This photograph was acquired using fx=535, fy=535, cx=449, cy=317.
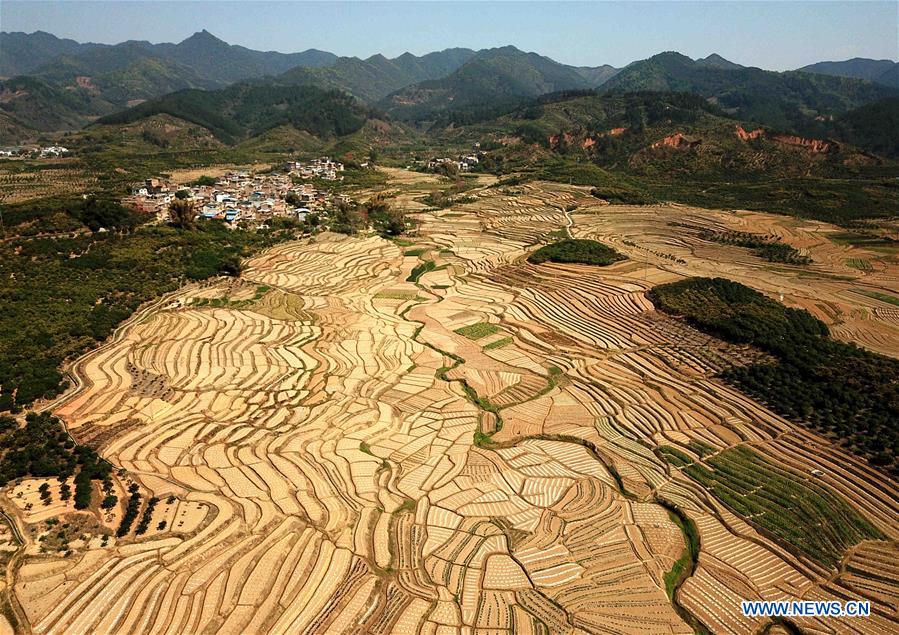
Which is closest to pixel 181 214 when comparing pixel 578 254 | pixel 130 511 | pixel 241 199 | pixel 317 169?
pixel 241 199

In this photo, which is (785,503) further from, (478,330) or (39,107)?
(39,107)

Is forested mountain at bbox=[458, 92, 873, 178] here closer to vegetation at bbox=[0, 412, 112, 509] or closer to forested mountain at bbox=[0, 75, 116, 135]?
vegetation at bbox=[0, 412, 112, 509]

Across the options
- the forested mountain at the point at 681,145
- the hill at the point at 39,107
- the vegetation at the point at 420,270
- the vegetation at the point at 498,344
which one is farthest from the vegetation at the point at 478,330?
→ the hill at the point at 39,107

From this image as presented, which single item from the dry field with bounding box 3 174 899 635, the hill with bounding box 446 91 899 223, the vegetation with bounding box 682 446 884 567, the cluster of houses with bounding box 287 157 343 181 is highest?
the hill with bounding box 446 91 899 223

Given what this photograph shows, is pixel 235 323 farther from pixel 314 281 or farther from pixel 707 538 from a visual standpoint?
pixel 707 538

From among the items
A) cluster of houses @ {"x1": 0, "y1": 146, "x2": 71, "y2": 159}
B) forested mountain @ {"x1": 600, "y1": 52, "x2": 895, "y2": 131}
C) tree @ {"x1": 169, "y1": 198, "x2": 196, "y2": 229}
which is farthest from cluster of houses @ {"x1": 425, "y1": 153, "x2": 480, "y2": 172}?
forested mountain @ {"x1": 600, "y1": 52, "x2": 895, "y2": 131}

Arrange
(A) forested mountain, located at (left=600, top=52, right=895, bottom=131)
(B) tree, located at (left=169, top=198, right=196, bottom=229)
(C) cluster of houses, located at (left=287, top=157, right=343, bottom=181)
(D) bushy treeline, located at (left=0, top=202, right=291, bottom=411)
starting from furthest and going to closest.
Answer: (A) forested mountain, located at (left=600, top=52, right=895, bottom=131) < (C) cluster of houses, located at (left=287, top=157, right=343, bottom=181) < (B) tree, located at (left=169, top=198, right=196, bottom=229) < (D) bushy treeline, located at (left=0, top=202, right=291, bottom=411)

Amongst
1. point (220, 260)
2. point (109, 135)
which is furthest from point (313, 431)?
point (109, 135)
